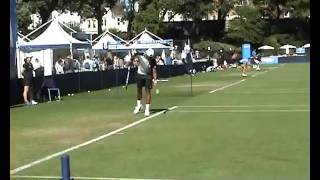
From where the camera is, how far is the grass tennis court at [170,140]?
27.8 feet

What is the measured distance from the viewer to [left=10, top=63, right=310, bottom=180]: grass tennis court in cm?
846

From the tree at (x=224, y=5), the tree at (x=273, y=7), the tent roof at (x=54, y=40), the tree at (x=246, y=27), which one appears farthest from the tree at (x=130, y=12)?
the tent roof at (x=54, y=40)

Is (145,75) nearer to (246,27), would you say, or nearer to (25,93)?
(25,93)

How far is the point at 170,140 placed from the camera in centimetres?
1181

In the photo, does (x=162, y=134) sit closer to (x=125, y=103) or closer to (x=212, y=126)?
(x=212, y=126)

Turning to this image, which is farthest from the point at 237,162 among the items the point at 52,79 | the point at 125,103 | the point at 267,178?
the point at 52,79

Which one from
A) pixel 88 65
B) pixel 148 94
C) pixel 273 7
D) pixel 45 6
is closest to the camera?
pixel 148 94

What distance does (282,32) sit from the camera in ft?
324

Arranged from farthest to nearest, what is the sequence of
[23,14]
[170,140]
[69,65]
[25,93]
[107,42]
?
[23,14] → [107,42] → [69,65] → [25,93] → [170,140]

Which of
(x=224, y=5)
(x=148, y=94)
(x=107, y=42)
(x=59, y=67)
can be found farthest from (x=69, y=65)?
(x=224, y=5)

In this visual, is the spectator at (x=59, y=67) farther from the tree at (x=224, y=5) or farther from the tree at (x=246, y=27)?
the tree at (x=224, y=5)

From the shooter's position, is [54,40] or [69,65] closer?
[69,65]

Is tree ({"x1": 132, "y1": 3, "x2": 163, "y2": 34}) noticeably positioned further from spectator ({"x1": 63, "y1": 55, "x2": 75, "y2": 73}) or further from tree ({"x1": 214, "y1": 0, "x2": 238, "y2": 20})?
spectator ({"x1": 63, "y1": 55, "x2": 75, "y2": 73})
